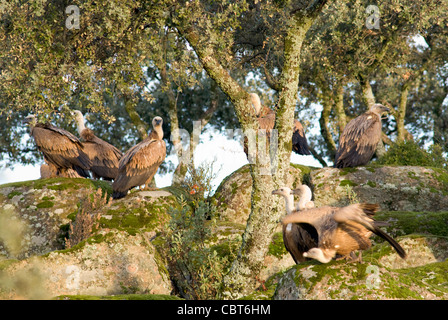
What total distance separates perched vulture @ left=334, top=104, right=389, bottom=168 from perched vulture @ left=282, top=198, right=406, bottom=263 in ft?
31.0

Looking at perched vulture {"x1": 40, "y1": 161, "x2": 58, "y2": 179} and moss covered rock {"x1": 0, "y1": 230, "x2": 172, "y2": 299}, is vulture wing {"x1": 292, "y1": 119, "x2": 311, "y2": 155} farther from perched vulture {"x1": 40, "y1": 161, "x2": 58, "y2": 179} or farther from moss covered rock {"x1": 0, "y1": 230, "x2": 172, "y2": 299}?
moss covered rock {"x1": 0, "y1": 230, "x2": 172, "y2": 299}

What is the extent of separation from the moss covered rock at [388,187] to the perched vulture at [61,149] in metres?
7.51

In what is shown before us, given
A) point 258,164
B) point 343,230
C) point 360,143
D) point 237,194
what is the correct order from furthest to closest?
point 360,143 → point 237,194 → point 258,164 → point 343,230

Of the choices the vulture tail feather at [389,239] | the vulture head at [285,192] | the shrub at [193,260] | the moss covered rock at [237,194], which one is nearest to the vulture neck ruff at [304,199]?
the vulture head at [285,192]

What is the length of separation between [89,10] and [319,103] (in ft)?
49.7

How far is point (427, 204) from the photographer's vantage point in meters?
16.2

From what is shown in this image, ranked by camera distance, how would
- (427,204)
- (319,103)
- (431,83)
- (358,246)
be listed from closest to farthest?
(358,246), (427,204), (319,103), (431,83)

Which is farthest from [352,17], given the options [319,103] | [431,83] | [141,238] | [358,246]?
[358,246]

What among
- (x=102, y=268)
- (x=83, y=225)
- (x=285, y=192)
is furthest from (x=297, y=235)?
(x=83, y=225)

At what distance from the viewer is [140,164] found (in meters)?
16.6

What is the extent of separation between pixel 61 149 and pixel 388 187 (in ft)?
33.2

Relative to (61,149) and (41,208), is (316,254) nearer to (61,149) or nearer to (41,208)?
(41,208)

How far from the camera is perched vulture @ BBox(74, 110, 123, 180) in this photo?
61.7 feet

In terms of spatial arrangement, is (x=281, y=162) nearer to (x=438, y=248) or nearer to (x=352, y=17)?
(x=438, y=248)
